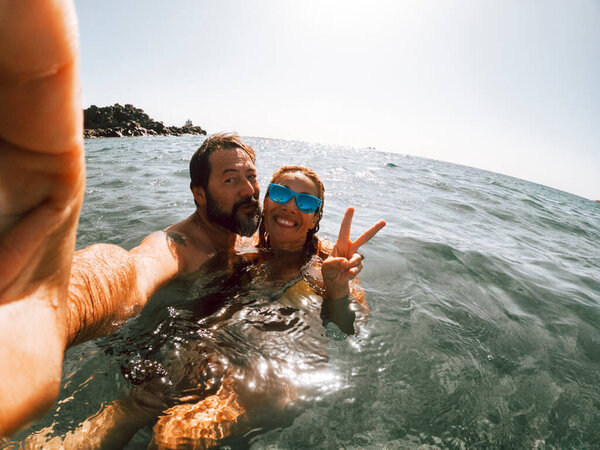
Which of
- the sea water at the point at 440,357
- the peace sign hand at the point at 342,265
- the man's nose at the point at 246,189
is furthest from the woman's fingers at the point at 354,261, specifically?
the man's nose at the point at 246,189

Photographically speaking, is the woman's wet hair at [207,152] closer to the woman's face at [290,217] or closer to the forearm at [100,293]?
the woman's face at [290,217]

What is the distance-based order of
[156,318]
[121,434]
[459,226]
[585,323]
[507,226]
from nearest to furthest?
[121,434] < [156,318] < [585,323] < [459,226] < [507,226]

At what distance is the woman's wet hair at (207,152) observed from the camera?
3.41 metres

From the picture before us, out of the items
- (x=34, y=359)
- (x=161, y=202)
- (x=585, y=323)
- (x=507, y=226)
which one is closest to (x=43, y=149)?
(x=34, y=359)

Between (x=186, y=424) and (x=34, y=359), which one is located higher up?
(x=34, y=359)

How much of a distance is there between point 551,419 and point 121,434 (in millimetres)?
3034

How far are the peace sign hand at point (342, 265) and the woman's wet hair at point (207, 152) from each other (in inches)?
63.2

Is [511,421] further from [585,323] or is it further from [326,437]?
[585,323]

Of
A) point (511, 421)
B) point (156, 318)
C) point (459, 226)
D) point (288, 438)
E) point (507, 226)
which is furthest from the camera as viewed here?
point (507, 226)

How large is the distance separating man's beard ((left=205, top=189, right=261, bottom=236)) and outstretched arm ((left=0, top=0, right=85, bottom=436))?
99.2 inches

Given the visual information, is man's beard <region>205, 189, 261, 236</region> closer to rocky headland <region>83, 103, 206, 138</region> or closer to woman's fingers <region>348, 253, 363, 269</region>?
woman's fingers <region>348, 253, 363, 269</region>

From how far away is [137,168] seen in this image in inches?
453

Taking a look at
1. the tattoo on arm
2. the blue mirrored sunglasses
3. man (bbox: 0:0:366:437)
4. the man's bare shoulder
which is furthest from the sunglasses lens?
man (bbox: 0:0:366:437)

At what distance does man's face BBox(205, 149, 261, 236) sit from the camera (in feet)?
10.8
